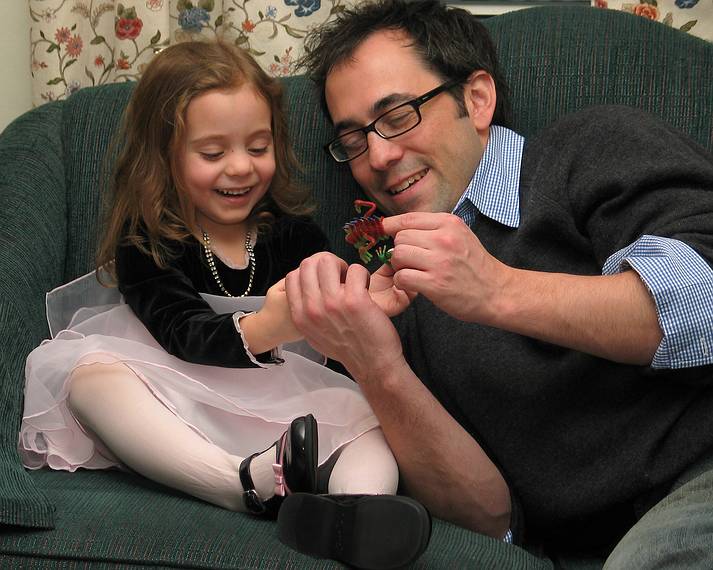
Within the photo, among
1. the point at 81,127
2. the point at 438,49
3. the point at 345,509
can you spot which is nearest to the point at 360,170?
the point at 438,49

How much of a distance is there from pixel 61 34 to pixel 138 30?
20 centimetres

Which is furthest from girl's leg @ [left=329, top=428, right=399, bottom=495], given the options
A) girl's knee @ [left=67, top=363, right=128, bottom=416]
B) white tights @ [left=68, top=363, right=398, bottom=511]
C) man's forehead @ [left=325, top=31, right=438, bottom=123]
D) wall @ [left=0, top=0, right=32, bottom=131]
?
wall @ [left=0, top=0, right=32, bottom=131]

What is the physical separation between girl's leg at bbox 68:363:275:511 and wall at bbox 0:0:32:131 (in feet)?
4.01

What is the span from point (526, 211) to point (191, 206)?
0.59 meters

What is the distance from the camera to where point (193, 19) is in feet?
7.04

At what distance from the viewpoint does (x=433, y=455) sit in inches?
51.1

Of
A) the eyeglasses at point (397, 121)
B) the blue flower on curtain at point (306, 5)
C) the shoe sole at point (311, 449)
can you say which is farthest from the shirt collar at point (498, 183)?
the blue flower on curtain at point (306, 5)

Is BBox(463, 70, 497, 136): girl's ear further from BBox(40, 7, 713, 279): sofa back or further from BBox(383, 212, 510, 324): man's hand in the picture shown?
BBox(383, 212, 510, 324): man's hand

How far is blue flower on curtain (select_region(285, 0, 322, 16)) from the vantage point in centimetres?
213

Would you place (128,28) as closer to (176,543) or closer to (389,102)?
(389,102)

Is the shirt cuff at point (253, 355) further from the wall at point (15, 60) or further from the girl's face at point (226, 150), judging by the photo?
the wall at point (15, 60)

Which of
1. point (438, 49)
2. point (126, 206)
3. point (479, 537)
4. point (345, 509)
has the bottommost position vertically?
point (479, 537)

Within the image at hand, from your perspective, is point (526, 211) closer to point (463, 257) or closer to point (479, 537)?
point (463, 257)

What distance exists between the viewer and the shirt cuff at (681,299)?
1.15 metres
